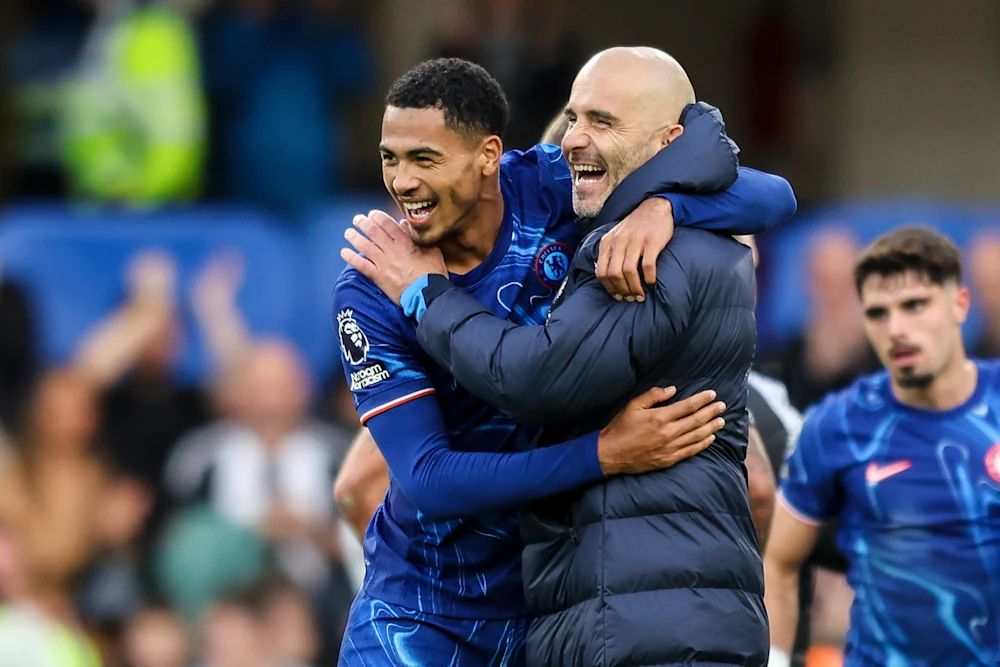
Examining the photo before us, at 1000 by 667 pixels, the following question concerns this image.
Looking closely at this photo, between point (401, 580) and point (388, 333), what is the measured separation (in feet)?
1.68

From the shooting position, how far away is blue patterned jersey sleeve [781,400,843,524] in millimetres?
4824

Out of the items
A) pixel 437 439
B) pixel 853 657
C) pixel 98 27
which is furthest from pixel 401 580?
pixel 98 27

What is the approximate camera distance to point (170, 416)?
24.4ft

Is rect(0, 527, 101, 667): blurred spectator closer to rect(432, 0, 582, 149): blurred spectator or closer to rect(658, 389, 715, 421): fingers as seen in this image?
rect(432, 0, 582, 149): blurred spectator

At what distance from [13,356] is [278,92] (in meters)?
1.58

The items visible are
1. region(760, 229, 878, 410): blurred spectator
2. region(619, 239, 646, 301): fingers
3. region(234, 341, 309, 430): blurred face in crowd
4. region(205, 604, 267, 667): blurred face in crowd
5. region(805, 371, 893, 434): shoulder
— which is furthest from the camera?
region(234, 341, 309, 430): blurred face in crowd

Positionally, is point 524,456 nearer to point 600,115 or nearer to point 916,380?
point 600,115

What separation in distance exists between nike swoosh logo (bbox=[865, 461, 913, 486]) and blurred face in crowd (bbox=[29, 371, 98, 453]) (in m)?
3.58

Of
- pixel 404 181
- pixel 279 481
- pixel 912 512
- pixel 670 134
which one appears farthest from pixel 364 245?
pixel 279 481

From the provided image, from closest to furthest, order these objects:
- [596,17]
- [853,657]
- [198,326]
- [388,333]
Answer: [388,333] → [853,657] → [198,326] → [596,17]

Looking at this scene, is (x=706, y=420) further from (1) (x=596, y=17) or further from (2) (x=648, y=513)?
(1) (x=596, y=17)

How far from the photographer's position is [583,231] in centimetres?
377

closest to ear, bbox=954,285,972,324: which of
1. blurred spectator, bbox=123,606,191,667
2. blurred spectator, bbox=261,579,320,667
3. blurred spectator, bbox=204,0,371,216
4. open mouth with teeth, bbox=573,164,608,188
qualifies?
open mouth with teeth, bbox=573,164,608,188

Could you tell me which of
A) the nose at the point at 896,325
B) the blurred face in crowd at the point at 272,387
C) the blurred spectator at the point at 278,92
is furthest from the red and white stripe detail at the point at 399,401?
the blurred spectator at the point at 278,92
